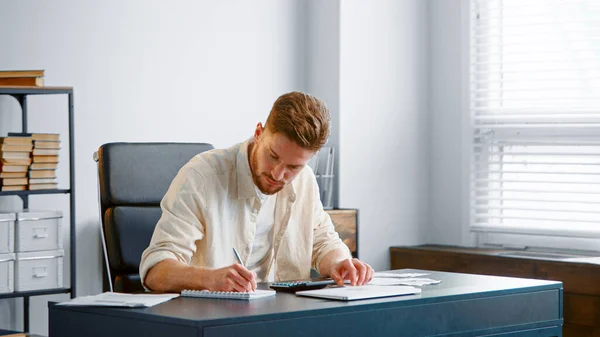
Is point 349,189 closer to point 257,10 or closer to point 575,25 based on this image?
point 257,10

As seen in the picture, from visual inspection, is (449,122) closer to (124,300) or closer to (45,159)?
(45,159)

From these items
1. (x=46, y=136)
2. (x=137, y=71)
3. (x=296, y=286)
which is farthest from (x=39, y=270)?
(x=296, y=286)

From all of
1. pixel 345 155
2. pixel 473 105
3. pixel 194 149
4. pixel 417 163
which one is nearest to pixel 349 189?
pixel 345 155

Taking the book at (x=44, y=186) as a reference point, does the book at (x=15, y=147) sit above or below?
above

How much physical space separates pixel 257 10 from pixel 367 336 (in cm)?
263

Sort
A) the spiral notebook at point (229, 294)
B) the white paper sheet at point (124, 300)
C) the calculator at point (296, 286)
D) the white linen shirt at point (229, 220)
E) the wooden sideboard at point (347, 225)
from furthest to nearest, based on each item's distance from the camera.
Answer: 1. the wooden sideboard at point (347, 225)
2. the white linen shirt at point (229, 220)
3. the calculator at point (296, 286)
4. the spiral notebook at point (229, 294)
5. the white paper sheet at point (124, 300)

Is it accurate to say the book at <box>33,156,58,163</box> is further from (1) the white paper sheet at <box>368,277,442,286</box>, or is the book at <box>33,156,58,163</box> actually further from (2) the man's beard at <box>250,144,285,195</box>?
(1) the white paper sheet at <box>368,277,442,286</box>

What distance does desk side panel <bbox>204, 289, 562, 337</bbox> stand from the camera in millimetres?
1799

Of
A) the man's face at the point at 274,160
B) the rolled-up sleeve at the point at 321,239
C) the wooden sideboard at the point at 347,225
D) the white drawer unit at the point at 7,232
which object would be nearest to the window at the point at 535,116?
the wooden sideboard at the point at 347,225

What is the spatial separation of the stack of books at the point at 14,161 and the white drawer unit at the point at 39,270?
10.1 inches

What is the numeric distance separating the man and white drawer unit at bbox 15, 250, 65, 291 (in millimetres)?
1106

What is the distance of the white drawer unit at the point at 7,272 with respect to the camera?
129 inches

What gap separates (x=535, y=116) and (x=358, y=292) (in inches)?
95.7

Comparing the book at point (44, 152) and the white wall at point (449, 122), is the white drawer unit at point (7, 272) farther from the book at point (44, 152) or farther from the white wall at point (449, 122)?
the white wall at point (449, 122)
